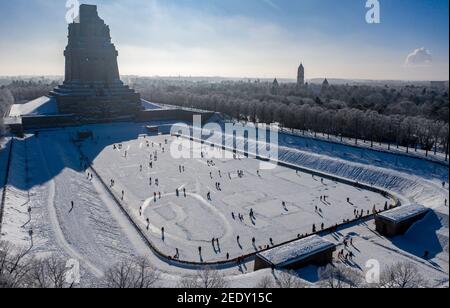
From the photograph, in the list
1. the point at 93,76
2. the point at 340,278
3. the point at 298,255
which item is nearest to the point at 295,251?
the point at 298,255

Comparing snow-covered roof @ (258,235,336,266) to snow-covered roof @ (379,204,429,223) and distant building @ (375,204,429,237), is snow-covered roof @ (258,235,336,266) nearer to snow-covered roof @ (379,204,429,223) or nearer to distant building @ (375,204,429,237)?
distant building @ (375,204,429,237)

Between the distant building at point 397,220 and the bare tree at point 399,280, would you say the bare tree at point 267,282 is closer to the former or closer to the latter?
the bare tree at point 399,280

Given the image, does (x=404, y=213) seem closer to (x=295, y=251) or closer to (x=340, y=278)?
(x=295, y=251)

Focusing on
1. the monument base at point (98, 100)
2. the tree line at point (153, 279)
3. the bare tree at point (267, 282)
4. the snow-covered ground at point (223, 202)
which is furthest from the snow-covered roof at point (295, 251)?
the monument base at point (98, 100)
